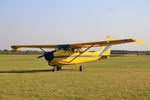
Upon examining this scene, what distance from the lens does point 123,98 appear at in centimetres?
716

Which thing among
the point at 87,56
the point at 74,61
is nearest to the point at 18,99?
the point at 74,61

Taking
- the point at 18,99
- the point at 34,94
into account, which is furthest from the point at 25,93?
the point at 18,99

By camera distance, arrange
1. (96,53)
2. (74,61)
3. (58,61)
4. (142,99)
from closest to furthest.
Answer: (142,99) < (58,61) < (74,61) < (96,53)

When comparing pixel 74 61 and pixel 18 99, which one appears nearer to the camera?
pixel 18 99

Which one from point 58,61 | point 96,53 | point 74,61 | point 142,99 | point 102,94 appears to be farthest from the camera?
point 96,53

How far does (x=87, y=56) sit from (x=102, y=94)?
12.8 metres

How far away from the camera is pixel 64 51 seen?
728 inches

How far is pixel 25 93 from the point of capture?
7.96 meters

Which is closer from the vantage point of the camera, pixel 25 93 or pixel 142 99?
pixel 142 99

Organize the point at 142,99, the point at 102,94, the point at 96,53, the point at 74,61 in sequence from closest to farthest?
1. the point at 142,99
2. the point at 102,94
3. the point at 74,61
4. the point at 96,53

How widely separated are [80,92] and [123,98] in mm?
1559

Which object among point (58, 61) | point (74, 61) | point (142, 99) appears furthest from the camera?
point (74, 61)

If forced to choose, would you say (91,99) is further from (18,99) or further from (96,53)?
(96,53)

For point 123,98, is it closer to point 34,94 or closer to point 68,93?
point 68,93
